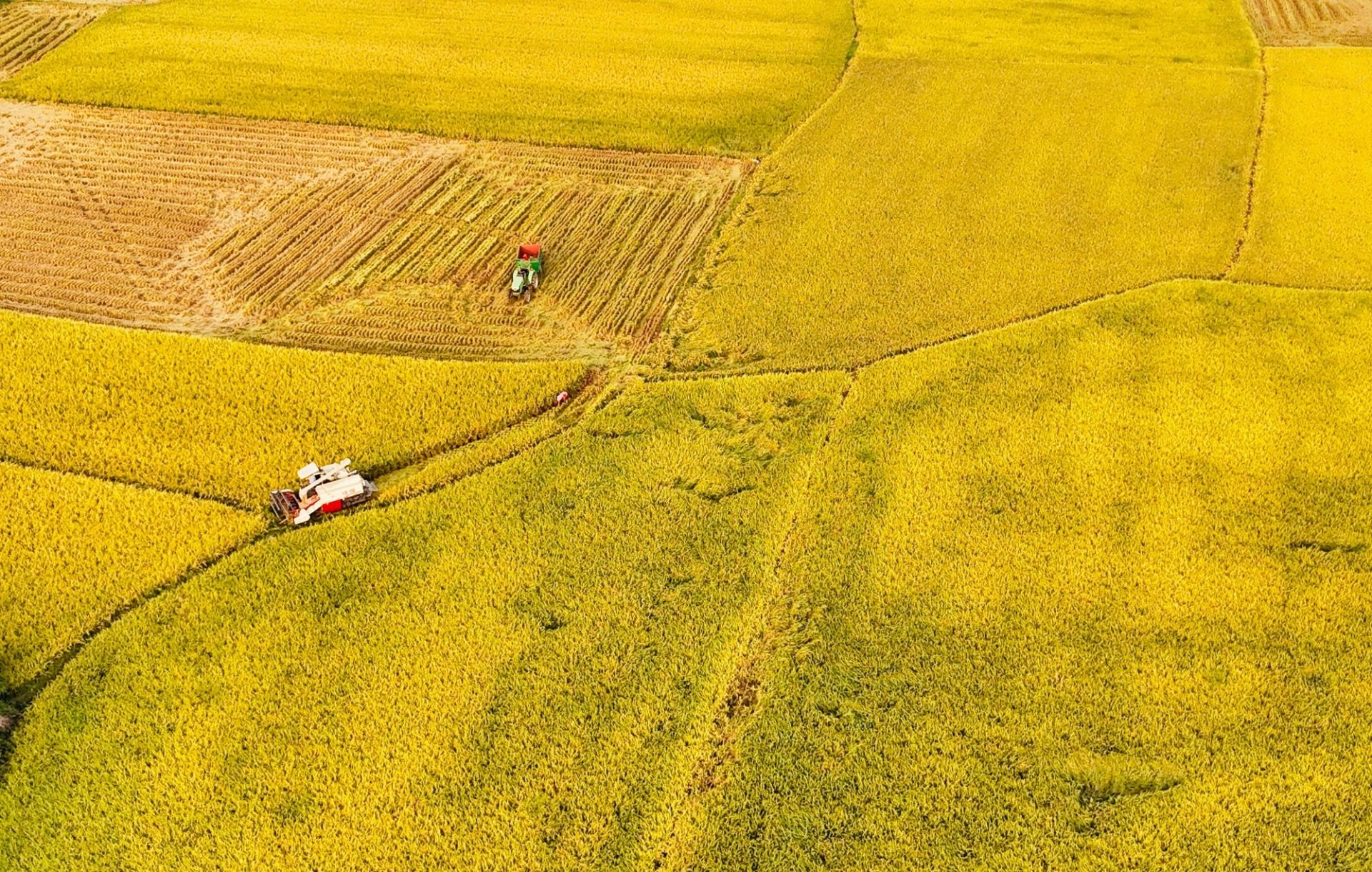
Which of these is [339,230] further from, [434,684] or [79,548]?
[434,684]

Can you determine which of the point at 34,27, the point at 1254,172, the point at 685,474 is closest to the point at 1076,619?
the point at 685,474

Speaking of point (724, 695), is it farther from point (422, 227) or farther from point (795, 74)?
point (795, 74)

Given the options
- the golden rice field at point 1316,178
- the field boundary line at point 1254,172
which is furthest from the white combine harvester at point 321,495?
the golden rice field at point 1316,178

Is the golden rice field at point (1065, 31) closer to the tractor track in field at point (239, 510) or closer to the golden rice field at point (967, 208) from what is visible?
the golden rice field at point (967, 208)

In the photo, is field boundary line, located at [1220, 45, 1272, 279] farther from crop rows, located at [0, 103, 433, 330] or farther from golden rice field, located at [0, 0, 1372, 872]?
crop rows, located at [0, 103, 433, 330]

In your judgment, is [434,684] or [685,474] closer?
[434,684]

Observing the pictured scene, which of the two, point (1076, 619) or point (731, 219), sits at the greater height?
point (731, 219)
